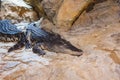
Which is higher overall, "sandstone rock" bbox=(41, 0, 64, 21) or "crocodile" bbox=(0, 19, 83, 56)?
"sandstone rock" bbox=(41, 0, 64, 21)

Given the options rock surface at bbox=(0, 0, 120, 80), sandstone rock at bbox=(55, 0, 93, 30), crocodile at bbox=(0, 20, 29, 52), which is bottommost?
rock surface at bbox=(0, 0, 120, 80)

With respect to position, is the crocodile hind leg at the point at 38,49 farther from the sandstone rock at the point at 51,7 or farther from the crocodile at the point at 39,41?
the sandstone rock at the point at 51,7

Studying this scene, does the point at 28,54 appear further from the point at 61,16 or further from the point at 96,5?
the point at 96,5

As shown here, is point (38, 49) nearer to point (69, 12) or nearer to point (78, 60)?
point (78, 60)

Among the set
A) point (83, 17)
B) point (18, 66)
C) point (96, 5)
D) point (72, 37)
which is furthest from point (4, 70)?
point (96, 5)

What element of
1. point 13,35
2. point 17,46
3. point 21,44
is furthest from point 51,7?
point 17,46

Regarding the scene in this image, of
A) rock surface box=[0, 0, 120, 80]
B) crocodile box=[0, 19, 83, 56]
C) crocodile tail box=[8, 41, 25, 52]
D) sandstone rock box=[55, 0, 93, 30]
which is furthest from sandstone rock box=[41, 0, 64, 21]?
crocodile tail box=[8, 41, 25, 52]

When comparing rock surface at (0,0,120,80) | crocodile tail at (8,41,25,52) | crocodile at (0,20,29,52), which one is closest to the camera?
rock surface at (0,0,120,80)

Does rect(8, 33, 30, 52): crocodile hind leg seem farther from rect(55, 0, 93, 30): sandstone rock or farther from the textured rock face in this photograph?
the textured rock face

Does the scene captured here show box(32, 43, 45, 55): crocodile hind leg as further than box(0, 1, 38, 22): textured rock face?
No

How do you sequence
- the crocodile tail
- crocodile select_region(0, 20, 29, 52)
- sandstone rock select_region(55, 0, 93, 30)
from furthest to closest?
sandstone rock select_region(55, 0, 93, 30) < crocodile select_region(0, 20, 29, 52) < the crocodile tail
